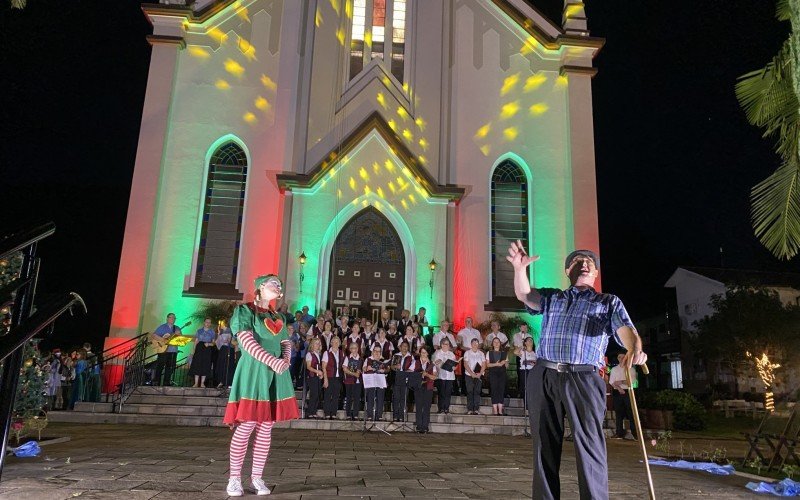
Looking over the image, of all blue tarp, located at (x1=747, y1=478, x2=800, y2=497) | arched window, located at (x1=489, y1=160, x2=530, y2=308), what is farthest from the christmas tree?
arched window, located at (x1=489, y1=160, x2=530, y2=308)

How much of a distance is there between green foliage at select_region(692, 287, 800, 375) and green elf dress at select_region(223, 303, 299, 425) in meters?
32.5

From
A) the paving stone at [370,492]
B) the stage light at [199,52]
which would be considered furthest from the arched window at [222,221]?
the paving stone at [370,492]

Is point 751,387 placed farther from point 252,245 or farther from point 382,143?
point 252,245

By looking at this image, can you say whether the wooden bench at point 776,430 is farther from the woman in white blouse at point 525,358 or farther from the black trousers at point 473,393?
the black trousers at point 473,393

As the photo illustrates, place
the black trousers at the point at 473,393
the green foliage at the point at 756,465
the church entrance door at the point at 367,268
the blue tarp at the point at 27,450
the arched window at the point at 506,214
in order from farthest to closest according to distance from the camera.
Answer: the arched window at the point at 506,214, the church entrance door at the point at 367,268, the black trousers at the point at 473,393, the green foliage at the point at 756,465, the blue tarp at the point at 27,450

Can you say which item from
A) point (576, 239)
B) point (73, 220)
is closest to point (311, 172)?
point (576, 239)

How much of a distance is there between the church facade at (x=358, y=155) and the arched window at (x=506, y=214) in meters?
0.05

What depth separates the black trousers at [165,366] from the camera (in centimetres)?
1351

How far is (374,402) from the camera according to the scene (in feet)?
37.8

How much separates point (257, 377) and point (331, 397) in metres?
7.01

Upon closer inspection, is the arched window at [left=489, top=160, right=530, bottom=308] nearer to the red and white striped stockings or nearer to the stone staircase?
the stone staircase

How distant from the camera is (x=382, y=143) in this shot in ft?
57.6

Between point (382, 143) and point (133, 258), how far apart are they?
808cm

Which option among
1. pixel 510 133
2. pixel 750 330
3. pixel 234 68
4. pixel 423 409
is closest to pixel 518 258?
pixel 423 409
